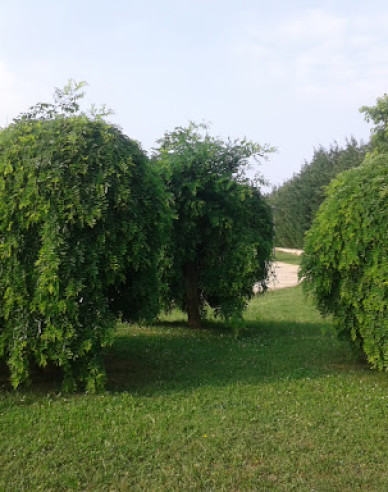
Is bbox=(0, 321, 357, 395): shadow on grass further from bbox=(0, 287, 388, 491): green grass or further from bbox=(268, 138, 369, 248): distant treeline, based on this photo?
bbox=(268, 138, 369, 248): distant treeline

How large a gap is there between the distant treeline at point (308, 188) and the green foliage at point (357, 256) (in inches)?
913

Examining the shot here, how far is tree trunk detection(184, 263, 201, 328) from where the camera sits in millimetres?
10688

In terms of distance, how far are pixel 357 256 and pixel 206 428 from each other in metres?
2.97

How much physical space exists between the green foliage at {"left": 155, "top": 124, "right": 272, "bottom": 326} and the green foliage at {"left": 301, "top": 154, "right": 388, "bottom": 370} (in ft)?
8.76

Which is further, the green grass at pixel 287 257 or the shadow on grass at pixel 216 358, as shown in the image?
the green grass at pixel 287 257

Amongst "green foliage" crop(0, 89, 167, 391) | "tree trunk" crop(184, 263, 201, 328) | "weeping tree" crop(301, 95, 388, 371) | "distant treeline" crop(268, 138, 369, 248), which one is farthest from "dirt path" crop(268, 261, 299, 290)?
"green foliage" crop(0, 89, 167, 391)

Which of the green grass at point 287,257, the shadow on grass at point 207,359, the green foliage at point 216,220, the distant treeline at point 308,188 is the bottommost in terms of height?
the shadow on grass at point 207,359

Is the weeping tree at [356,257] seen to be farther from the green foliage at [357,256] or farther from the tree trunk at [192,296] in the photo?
the tree trunk at [192,296]

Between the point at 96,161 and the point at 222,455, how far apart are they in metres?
3.42

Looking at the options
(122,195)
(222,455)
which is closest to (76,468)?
(222,455)

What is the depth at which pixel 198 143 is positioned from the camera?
10.3m

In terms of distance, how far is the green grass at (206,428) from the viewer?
3.86 m

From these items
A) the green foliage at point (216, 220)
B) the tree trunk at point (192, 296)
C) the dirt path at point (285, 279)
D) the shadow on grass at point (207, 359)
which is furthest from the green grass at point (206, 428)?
the dirt path at point (285, 279)

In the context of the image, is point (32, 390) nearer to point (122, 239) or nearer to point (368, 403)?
point (122, 239)
